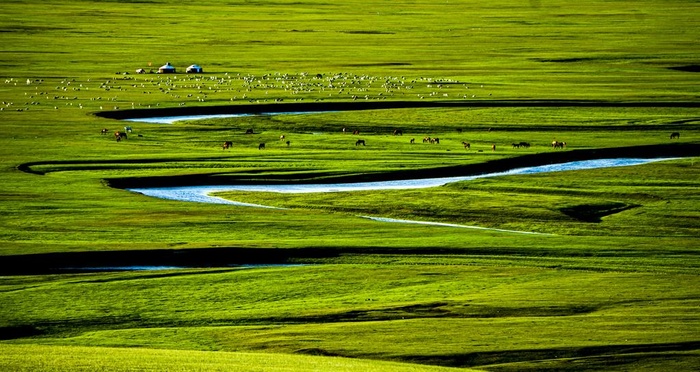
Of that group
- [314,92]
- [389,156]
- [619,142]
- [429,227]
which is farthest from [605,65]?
[429,227]

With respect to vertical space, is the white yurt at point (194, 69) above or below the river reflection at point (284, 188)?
above

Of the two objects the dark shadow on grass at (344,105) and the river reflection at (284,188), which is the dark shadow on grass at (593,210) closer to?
the river reflection at (284,188)

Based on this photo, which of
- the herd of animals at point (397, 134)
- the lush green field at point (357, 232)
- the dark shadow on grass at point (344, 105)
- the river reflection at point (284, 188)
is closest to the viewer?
the lush green field at point (357, 232)

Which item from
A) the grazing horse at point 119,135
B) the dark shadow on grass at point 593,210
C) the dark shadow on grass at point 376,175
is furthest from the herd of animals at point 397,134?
the dark shadow on grass at point 593,210

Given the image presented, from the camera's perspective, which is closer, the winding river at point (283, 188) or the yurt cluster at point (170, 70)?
the winding river at point (283, 188)

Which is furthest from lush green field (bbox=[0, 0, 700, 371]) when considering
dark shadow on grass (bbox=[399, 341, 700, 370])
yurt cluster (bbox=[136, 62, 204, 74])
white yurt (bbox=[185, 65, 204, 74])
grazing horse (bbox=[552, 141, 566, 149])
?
white yurt (bbox=[185, 65, 204, 74])

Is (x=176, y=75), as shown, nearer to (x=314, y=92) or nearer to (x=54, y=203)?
(x=314, y=92)

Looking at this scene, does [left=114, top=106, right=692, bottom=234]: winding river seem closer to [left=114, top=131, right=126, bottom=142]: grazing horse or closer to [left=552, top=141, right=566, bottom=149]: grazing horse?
[left=552, top=141, right=566, bottom=149]: grazing horse

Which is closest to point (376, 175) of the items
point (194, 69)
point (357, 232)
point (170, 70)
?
point (357, 232)

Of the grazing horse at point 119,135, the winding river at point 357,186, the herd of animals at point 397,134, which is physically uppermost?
the grazing horse at point 119,135

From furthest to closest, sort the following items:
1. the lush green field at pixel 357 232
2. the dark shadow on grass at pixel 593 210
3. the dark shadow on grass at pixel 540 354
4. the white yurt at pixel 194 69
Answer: the white yurt at pixel 194 69 < the dark shadow on grass at pixel 593 210 < the lush green field at pixel 357 232 < the dark shadow on grass at pixel 540 354
